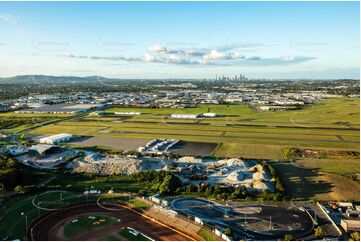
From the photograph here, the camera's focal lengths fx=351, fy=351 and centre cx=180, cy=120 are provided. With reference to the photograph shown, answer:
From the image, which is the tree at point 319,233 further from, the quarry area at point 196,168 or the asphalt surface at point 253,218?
the quarry area at point 196,168

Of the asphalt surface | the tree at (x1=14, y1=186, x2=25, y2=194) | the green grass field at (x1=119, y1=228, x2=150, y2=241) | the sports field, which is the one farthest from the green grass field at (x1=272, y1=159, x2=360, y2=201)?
the tree at (x1=14, y1=186, x2=25, y2=194)

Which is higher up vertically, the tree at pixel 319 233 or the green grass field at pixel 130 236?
the tree at pixel 319 233

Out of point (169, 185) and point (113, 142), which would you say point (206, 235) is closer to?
point (169, 185)

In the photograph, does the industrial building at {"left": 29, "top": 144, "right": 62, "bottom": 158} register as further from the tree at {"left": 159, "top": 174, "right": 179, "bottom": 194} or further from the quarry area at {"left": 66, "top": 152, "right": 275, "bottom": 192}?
the tree at {"left": 159, "top": 174, "right": 179, "bottom": 194}

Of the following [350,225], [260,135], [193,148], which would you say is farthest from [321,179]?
[260,135]

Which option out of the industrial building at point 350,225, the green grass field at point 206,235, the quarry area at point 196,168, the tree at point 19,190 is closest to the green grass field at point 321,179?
the quarry area at point 196,168

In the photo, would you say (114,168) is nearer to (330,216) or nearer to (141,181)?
(141,181)
